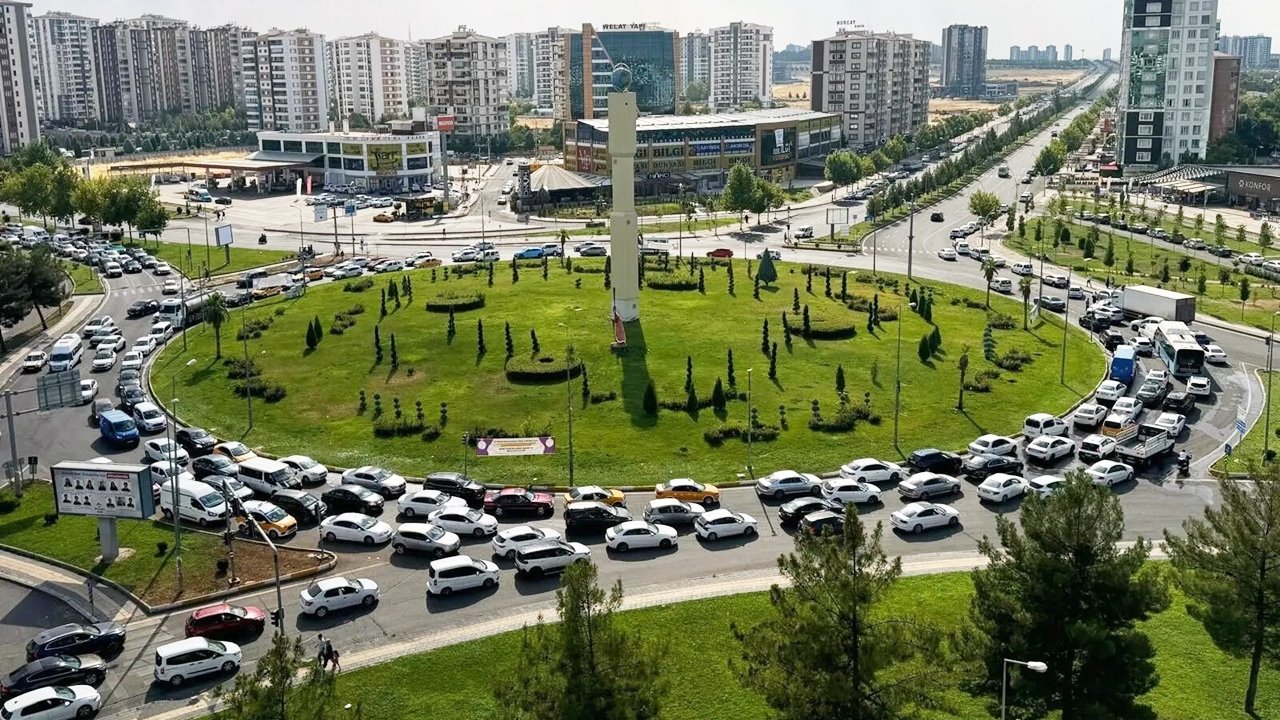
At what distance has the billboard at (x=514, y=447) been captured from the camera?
50562 mm

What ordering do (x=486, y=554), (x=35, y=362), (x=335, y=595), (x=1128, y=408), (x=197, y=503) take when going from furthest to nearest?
1. (x=35, y=362)
2. (x=1128, y=408)
3. (x=197, y=503)
4. (x=486, y=554)
5. (x=335, y=595)

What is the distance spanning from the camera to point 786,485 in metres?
46.3

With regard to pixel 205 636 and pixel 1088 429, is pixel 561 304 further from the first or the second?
pixel 205 636

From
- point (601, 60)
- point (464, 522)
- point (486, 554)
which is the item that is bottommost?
point (486, 554)

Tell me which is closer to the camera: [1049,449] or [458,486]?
[458,486]

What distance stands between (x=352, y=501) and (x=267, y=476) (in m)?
4.80

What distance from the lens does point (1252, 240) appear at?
113625 millimetres

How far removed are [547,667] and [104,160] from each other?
190m

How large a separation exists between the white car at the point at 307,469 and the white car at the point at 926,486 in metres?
24.3

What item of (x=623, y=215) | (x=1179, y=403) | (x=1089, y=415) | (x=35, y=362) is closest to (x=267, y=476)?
(x=35, y=362)

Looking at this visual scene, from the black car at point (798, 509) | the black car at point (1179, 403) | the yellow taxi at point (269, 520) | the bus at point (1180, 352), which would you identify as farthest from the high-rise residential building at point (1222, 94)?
the yellow taxi at point (269, 520)

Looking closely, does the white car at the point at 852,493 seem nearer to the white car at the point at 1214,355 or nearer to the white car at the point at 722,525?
the white car at the point at 722,525

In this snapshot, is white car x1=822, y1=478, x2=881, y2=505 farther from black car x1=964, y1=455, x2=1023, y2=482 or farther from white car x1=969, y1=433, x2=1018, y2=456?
white car x1=969, y1=433, x2=1018, y2=456

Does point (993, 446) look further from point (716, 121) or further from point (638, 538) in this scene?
point (716, 121)
